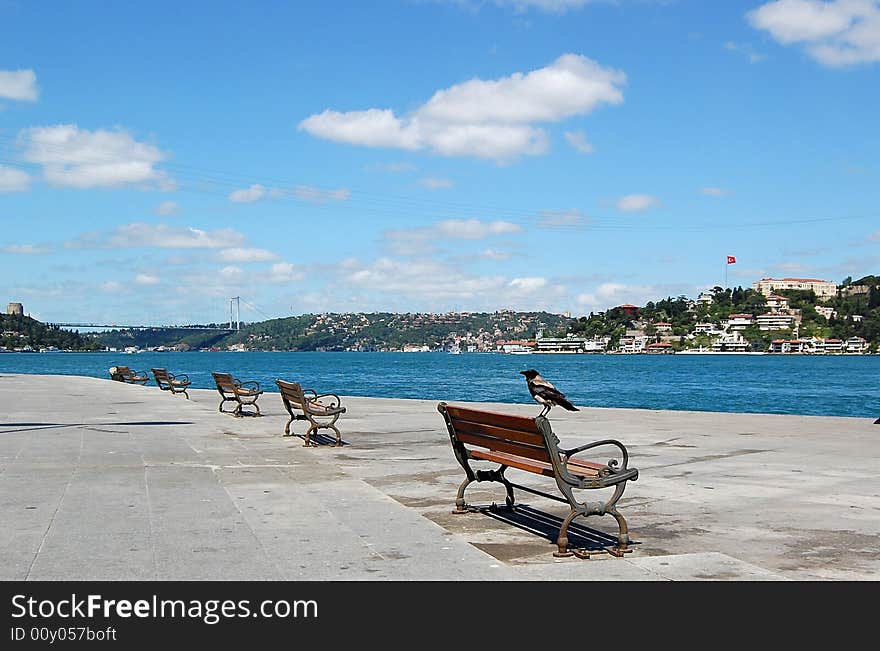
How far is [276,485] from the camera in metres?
9.27

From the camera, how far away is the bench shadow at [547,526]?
675 centimetres

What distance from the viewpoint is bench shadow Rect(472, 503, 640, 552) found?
675 centimetres

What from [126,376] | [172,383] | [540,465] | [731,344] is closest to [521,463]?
[540,465]

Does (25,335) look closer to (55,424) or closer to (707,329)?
(707,329)

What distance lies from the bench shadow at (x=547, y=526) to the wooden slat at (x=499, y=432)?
28.8 inches

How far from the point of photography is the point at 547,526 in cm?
738

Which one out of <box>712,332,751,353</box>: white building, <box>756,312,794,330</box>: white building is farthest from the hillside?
<box>756,312,794,330</box>: white building

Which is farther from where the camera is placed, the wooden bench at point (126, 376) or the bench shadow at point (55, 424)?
the wooden bench at point (126, 376)

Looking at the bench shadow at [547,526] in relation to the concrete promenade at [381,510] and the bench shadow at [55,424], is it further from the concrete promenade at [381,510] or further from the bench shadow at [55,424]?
the bench shadow at [55,424]

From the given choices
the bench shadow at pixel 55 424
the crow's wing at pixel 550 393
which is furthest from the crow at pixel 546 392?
the bench shadow at pixel 55 424

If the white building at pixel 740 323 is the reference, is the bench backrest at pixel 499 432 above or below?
below
